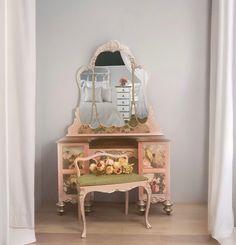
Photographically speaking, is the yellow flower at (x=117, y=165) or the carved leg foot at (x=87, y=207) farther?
the carved leg foot at (x=87, y=207)

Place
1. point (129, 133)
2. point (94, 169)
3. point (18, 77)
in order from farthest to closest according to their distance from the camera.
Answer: point (129, 133) < point (94, 169) < point (18, 77)

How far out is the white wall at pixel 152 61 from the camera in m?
3.48

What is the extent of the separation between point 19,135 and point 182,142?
1808 millimetres

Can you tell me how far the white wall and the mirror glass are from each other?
0.15 meters

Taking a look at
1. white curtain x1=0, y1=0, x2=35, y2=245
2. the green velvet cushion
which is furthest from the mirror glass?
white curtain x1=0, y1=0, x2=35, y2=245

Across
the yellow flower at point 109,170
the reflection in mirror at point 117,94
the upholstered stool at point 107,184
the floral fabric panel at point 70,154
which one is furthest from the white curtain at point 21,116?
the reflection in mirror at point 117,94

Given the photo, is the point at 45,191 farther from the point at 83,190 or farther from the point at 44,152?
the point at 83,190

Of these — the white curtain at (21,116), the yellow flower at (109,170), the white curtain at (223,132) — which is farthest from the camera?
the yellow flower at (109,170)

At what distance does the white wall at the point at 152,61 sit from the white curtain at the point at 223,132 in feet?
3.06

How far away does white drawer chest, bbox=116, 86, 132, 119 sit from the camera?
3492mm

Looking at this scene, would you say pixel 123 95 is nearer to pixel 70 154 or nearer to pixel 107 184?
pixel 70 154

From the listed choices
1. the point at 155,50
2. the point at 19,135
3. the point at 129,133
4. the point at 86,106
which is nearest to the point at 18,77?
the point at 19,135

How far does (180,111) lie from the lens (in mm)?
3561

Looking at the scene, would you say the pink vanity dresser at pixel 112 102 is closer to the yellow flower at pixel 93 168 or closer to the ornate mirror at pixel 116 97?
the ornate mirror at pixel 116 97
